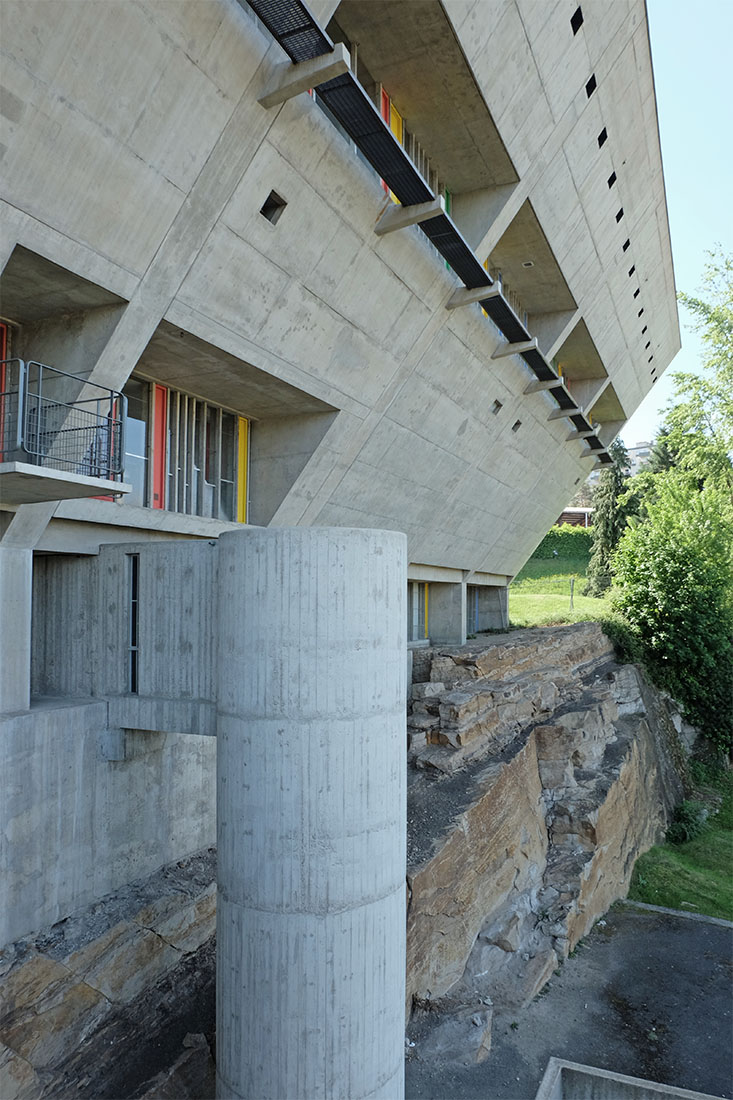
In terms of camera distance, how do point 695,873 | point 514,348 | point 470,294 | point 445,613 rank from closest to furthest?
point 470,294, point 514,348, point 695,873, point 445,613

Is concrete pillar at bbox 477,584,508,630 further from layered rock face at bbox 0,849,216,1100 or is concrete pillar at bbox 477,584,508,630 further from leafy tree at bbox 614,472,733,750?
layered rock face at bbox 0,849,216,1100

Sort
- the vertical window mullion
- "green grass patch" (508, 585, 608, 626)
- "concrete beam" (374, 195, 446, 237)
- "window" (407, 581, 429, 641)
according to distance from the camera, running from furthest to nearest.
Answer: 1. "green grass patch" (508, 585, 608, 626)
2. "window" (407, 581, 429, 641)
3. the vertical window mullion
4. "concrete beam" (374, 195, 446, 237)

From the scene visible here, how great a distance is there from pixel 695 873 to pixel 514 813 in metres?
7.43

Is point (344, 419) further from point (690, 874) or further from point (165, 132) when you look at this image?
point (690, 874)

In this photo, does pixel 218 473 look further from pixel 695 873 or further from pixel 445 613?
pixel 695 873

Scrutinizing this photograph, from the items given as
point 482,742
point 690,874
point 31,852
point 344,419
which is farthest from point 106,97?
point 690,874

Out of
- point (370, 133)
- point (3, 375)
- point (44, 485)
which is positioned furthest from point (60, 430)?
point (370, 133)

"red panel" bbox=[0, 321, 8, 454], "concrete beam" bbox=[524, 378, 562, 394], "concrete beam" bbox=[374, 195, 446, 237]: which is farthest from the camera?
"concrete beam" bbox=[524, 378, 562, 394]

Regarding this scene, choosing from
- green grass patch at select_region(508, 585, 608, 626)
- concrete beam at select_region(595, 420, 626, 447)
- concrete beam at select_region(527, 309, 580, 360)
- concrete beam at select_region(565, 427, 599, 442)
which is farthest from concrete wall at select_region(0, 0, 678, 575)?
green grass patch at select_region(508, 585, 608, 626)

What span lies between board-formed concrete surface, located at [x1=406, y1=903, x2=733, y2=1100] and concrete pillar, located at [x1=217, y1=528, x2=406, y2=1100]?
3.26m

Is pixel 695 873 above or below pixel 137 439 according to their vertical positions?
below

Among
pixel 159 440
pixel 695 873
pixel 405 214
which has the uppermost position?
pixel 405 214

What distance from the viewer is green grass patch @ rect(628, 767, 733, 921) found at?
16.8 metres

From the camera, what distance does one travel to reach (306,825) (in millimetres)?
6738
